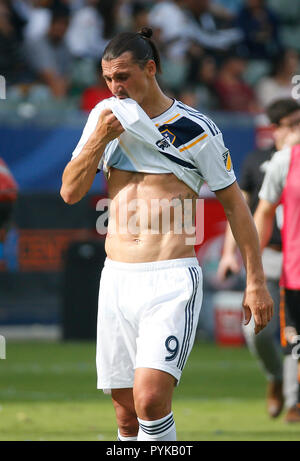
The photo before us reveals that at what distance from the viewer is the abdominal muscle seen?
489 cm

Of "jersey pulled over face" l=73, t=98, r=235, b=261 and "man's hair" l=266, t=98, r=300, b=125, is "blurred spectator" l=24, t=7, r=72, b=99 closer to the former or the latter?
"man's hair" l=266, t=98, r=300, b=125

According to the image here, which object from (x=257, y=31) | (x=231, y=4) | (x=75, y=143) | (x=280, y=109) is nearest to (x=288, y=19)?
(x=231, y=4)

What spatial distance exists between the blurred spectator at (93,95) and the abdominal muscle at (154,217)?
32.0ft

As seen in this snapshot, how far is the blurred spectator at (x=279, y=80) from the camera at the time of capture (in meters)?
16.7

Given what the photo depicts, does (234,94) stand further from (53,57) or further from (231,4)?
(231,4)

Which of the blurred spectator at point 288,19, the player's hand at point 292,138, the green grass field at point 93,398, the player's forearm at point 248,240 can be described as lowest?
the green grass field at point 93,398

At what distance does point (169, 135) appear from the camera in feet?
16.0

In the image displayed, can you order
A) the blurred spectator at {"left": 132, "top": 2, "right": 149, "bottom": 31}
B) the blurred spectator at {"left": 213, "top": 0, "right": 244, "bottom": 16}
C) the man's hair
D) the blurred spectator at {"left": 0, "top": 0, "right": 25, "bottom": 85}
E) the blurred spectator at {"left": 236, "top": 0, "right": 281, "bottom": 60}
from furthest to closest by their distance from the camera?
the blurred spectator at {"left": 213, "top": 0, "right": 244, "bottom": 16}
the blurred spectator at {"left": 236, "top": 0, "right": 281, "bottom": 60}
the blurred spectator at {"left": 132, "top": 2, "right": 149, "bottom": 31}
the blurred spectator at {"left": 0, "top": 0, "right": 25, "bottom": 85}
the man's hair

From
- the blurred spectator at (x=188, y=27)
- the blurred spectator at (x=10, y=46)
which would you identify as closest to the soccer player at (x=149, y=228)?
the blurred spectator at (x=10, y=46)

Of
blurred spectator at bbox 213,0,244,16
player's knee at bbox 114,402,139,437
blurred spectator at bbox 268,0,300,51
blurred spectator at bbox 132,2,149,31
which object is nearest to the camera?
player's knee at bbox 114,402,139,437

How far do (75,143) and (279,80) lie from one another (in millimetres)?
4725

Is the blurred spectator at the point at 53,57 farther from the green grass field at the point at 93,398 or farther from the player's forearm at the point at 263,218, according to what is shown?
the player's forearm at the point at 263,218

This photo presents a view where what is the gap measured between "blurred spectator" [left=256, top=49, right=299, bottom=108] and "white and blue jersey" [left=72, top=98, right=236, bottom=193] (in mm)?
11902

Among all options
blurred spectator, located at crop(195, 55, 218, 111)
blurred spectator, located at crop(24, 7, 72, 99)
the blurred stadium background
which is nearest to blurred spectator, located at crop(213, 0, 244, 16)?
the blurred stadium background
